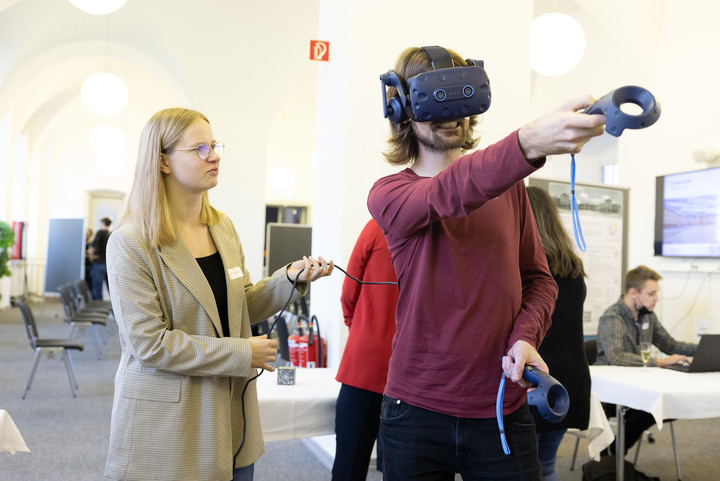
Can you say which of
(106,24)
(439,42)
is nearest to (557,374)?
(439,42)

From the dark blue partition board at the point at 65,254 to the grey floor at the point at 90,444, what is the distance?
4.79 metres

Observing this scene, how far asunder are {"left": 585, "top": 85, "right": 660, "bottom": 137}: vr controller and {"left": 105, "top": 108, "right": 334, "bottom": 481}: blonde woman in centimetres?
98

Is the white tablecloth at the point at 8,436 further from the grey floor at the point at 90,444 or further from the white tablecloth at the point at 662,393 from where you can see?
the white tablecloth at the point at 662,393

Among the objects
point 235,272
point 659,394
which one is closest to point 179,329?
point 235,272

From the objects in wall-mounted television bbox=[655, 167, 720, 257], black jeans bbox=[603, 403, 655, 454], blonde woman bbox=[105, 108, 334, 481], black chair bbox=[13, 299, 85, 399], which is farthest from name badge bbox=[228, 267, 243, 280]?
wall-mounted television bbox=[655, 167, 720, 257]

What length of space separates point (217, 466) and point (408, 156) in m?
0.90

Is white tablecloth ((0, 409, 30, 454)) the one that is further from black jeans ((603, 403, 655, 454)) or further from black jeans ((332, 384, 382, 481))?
black jeans ((603, 403, 655, 454))

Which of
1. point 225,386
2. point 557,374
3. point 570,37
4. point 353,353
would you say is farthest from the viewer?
point 570,37

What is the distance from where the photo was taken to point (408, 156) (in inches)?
56.1

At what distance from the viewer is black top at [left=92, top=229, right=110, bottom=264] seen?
37.9ft

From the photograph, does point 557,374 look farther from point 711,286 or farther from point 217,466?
point 711,286

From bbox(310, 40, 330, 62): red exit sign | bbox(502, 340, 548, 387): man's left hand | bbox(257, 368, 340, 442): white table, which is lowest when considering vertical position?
bbox(257, 368, 340, 442): white table

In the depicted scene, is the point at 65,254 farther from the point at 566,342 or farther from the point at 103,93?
the point at 566,342

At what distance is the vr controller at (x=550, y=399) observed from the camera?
1.09 m
